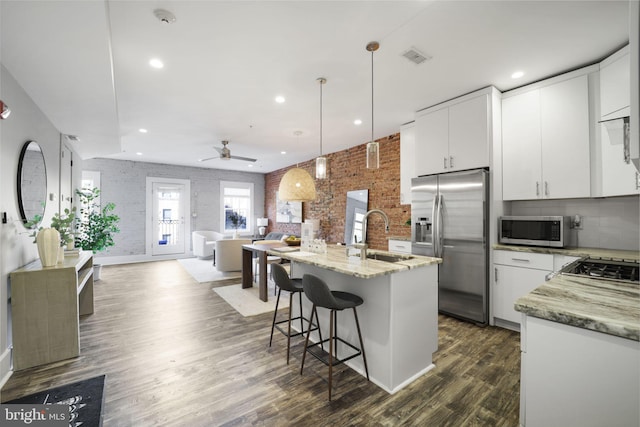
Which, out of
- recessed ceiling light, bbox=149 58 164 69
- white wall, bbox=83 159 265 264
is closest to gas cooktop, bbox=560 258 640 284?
recessed ceiling light, bbox=149 58 164 69

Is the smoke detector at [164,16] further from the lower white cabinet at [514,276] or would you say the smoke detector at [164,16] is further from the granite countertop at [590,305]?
the lower white cabinet at [514,276]

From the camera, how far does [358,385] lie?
6.93ft

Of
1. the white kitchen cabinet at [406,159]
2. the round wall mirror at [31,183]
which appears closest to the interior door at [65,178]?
the round wall mirror at [31,183]

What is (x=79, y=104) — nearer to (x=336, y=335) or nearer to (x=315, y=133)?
(x=315, y=133)

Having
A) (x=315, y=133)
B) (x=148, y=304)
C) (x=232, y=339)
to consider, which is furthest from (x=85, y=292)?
(x=315, y=133)

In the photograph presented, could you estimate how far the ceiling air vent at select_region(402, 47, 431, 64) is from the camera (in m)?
2.54

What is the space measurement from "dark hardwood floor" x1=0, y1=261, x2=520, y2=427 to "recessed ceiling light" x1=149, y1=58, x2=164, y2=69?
2.75m

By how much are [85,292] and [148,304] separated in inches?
29.5

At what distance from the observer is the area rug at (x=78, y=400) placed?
5.82ft

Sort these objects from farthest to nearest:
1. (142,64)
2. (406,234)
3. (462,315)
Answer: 1. (406,234)
2. (462,315)
3. (142,64)

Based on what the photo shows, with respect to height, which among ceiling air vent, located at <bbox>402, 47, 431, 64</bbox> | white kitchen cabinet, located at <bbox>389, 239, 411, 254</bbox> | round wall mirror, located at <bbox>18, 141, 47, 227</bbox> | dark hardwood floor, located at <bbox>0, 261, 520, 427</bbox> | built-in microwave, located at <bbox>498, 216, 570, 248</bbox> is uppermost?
ceiling air vent, located at <bbox>402, 47, 431, 64</bbox>

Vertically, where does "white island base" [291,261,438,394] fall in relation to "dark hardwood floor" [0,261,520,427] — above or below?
above

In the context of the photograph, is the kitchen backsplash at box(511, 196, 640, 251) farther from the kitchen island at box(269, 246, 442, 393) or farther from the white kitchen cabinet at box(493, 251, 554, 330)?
the kitchen island at box(269, 246, 442, 393)

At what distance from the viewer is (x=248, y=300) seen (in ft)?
13.6
